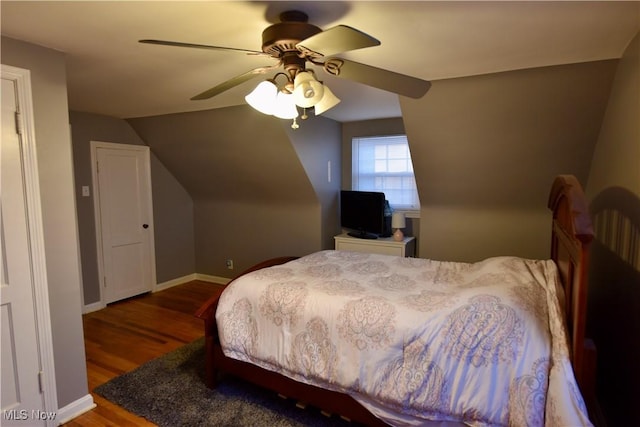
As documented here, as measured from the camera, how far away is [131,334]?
11.6 feet

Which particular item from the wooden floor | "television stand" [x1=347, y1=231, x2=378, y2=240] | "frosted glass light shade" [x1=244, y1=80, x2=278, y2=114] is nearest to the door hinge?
"frosted glass light shade" [x1=244, y1=80, x2=278, y2=114]

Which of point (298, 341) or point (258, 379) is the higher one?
point (298, 341)

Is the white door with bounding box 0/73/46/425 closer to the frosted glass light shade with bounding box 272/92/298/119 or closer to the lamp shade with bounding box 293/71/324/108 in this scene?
the frosted glass light shade with bounding box 272/92/298/119

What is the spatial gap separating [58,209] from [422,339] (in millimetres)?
2236

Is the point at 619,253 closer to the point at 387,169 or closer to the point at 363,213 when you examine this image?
the point at 363,213

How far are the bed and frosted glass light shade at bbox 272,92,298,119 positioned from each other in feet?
3.55

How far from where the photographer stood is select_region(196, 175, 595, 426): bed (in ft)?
5.16

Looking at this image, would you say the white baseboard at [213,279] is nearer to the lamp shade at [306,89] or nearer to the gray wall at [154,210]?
the gray wall at [154,210]

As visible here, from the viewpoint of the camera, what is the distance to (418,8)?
1581 millimetres

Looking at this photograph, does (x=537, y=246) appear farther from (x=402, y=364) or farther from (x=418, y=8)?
(x=418, y=8)

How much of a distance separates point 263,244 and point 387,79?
3305 millimetres

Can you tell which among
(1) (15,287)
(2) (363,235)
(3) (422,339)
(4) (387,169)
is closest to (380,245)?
(2) (363,235)

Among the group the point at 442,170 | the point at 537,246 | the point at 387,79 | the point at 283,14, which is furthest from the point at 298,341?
the point at 537,246

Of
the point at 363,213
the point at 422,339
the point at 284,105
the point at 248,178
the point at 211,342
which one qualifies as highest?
the point at 284,105
